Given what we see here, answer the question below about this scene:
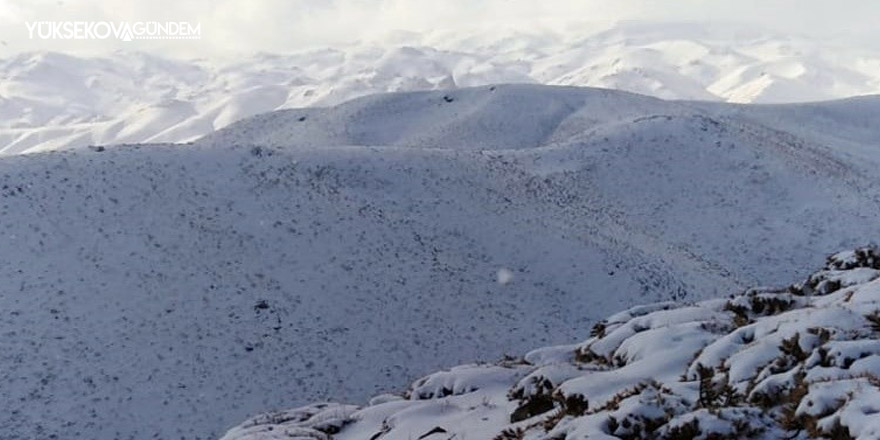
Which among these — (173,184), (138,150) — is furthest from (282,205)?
(138,150)

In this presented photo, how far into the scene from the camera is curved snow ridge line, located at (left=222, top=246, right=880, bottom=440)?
9.77m

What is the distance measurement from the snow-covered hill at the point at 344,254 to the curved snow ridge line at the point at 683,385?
442 inches

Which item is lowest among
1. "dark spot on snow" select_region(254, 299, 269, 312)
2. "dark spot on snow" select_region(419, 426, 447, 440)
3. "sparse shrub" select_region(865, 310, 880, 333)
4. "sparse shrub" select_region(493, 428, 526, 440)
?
"dark spot on snow" select_region(254, 299, 269, 312)

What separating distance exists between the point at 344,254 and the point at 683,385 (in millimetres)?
25024

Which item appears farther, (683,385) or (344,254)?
(344,254)

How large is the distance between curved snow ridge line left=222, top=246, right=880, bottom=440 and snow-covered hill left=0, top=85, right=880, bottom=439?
11.2 meters

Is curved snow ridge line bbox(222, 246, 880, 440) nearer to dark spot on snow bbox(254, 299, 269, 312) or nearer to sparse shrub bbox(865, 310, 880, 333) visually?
sparse shrub bbox(865, 310, 880, 333)

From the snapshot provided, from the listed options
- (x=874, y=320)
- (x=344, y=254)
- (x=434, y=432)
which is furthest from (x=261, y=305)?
(x=874, y=320)

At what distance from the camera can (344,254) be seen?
35.3 m

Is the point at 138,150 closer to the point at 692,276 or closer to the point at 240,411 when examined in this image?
the point at 240,411

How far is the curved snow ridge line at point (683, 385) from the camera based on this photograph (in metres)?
9.77

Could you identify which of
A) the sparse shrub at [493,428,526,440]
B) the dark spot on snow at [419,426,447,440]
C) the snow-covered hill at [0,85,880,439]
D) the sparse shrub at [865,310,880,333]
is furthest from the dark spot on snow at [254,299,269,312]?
the sparse shrub at [865,310,880,333]

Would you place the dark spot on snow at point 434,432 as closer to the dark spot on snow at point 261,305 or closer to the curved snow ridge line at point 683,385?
the curved snow ridge line at point 683,385

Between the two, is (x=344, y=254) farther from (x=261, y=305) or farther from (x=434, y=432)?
(x=434, y=432)
